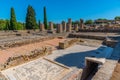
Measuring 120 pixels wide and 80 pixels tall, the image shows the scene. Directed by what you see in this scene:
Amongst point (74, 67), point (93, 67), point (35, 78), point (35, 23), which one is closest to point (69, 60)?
point (74, 67)

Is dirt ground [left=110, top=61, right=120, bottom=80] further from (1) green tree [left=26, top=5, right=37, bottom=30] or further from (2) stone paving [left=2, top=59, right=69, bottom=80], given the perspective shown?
(1) green tree [left=26, top=5, right=37, bottom=30]

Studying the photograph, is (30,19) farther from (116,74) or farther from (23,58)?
(116,74)

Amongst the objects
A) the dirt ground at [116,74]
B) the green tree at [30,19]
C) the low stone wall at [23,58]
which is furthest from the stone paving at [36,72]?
the green tree at [30,19]

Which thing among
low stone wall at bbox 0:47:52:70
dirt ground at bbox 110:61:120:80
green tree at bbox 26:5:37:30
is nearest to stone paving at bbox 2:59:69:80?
low stone wall at bbox 0:47:52:70

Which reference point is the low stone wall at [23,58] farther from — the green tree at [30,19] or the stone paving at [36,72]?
the green tree at [30,19]

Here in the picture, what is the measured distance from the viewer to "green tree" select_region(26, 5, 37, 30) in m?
33.3

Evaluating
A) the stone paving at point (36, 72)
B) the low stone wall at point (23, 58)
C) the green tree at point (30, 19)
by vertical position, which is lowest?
the stone paving at point (36, 72)

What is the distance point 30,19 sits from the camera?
3338cm

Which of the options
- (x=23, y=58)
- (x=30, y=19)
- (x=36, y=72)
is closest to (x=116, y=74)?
(x=36, y=72)

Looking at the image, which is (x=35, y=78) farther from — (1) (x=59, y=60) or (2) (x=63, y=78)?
(1) (x=59, y=60)

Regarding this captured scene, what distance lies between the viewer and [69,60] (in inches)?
345

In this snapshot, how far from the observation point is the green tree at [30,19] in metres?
33.3

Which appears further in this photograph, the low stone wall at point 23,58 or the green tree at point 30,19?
the green tree at point 30,19

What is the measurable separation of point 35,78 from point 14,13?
2828cm
